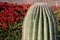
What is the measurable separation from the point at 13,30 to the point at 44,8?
312 centimetres

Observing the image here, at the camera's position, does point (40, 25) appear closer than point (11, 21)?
Yes

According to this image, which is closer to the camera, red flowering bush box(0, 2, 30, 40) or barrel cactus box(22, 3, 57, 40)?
barrel cactus box(22, 3, 57, 40)

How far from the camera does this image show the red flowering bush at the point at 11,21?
274 inches

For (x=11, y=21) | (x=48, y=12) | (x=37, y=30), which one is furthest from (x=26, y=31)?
(x=11, y=21)

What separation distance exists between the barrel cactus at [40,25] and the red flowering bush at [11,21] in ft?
9.32

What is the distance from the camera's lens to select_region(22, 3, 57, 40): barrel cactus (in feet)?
13.1

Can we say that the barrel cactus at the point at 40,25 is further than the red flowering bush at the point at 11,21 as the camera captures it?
No

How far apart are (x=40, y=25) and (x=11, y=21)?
3.40 meters

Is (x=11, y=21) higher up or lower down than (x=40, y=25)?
higher up

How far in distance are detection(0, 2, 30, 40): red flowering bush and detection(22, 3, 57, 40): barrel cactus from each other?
2841 millimetres

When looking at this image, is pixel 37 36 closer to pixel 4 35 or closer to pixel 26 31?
pixel 26 31

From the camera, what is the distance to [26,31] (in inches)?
159

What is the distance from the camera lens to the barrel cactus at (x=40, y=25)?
400 cm

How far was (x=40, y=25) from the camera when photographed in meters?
4.01
